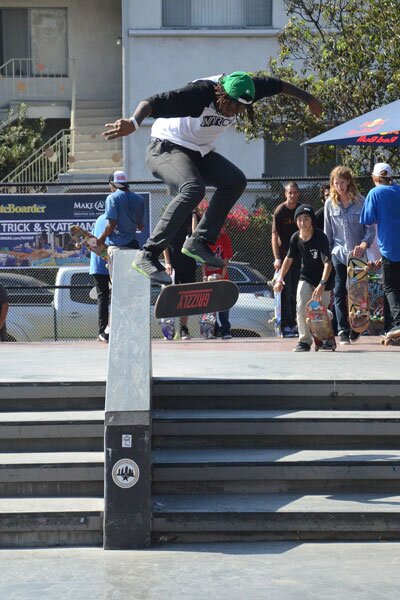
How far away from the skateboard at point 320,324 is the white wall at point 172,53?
41.4ft

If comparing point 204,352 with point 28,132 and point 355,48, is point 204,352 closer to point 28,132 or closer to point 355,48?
point 355,48

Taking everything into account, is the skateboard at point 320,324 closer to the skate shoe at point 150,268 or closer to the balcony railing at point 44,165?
the skate shoe at point 150,268

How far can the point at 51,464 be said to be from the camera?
6984mm

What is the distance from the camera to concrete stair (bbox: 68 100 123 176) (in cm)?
2306

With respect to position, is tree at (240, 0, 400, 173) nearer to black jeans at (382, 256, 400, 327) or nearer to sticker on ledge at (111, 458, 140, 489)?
black jeans at (382, 256, 400, 327)

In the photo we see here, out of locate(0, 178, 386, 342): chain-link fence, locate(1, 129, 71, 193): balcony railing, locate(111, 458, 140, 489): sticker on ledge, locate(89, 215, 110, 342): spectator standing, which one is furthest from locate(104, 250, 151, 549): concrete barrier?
locate(1, 129, 71, 193): balcony railing

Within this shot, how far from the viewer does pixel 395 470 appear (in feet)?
23.4

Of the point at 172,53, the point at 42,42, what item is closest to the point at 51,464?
the point at 172,53

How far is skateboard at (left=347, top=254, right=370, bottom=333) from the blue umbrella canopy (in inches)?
56.0

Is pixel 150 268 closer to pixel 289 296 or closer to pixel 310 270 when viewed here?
pixel 310 270

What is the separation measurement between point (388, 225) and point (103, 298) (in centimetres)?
348

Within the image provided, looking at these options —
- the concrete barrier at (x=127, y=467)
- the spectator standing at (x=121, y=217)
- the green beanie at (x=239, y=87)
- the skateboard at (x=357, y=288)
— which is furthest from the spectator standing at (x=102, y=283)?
the concrete barrier at (x=127, y=467)

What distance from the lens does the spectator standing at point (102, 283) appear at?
1206 centimetres

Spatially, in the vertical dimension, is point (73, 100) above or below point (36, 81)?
below
